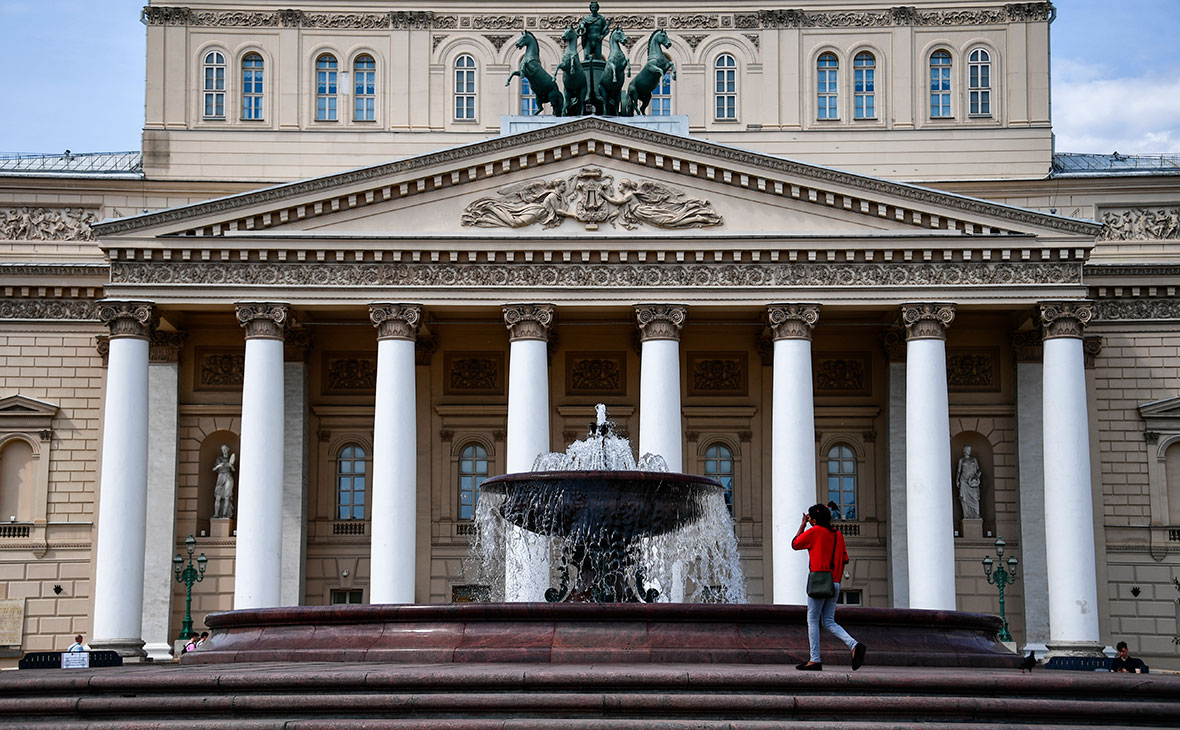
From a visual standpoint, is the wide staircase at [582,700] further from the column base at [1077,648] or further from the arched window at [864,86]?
the arched window at [864,86]

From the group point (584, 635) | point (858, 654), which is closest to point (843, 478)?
point (584, 635)

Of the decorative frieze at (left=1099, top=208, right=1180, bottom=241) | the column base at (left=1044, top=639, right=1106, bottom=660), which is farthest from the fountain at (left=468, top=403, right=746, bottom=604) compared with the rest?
the decorative frieze at (left=1099, top=208, right=1180, bottom=241)

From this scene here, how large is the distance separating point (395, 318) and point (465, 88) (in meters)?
12.8

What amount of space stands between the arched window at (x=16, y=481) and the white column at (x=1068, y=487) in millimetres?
24435

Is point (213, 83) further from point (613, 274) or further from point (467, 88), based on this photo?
point (613, 274)

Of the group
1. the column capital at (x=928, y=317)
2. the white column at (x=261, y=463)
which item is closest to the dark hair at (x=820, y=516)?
the column capital at (x=928, y=317)

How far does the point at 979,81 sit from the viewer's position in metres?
47.8

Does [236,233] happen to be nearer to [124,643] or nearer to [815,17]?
[124,643]

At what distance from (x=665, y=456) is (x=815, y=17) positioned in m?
17.5

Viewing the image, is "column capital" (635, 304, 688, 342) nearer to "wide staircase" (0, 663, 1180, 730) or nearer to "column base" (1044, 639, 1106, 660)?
"column base" (1044, 639, 1106, 660)

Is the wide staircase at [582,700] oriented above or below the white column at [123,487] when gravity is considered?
below

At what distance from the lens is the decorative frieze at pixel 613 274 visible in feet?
123

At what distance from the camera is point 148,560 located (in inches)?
1565

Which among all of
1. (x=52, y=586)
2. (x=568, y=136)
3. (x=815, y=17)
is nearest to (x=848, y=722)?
(x=568, y=136)
